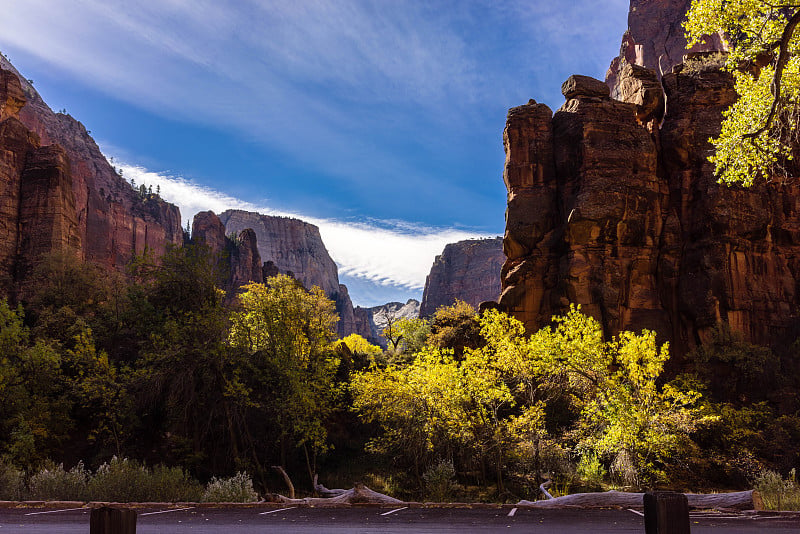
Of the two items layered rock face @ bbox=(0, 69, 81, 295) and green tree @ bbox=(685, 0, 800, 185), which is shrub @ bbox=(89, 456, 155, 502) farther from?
layered rock face @ bbox=(0, 69, 81, 295)

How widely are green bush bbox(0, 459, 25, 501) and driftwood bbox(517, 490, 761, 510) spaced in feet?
48.3

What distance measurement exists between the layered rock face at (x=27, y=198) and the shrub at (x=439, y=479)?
40847 millimetres

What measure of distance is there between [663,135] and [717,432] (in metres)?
27.0

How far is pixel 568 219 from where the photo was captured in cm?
4191

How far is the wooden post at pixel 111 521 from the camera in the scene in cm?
297

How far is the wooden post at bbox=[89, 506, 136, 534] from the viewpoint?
297 centimetres

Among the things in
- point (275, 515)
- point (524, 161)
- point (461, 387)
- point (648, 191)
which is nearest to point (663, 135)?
point (648, 191)

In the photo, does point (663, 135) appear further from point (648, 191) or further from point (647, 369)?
point (647, 369)

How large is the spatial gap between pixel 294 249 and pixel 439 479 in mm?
162245

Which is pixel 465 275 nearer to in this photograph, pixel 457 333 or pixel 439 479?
pixel 457 333

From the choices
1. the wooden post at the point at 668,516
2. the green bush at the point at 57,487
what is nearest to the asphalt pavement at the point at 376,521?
the green bush at the point at 57,487

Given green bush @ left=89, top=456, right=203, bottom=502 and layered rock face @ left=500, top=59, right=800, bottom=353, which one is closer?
green bush @ left=89, top=456, right=203, bottom=502

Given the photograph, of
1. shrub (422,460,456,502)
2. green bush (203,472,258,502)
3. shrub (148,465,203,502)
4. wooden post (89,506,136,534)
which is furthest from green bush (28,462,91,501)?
wooden post (89,506,136,534)

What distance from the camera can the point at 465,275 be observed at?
16325cm
